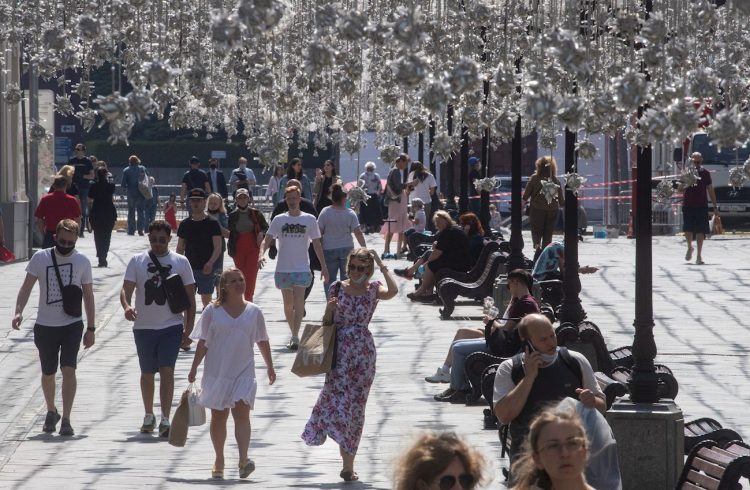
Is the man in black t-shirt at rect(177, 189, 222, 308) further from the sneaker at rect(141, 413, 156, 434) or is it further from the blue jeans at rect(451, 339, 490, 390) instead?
the sneaker at rect(141, 413, 156, 434)

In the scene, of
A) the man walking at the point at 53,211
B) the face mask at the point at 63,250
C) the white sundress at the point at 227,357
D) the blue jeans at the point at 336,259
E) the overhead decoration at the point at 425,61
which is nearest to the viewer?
the overhead decoration at the point at 425,61

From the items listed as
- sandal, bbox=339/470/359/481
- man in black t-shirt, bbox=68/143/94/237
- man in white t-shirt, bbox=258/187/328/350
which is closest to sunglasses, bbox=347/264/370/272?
sandal, bbox=339/470/359/481

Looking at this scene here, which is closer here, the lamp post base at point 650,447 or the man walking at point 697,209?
the lamp post base at point 650,447

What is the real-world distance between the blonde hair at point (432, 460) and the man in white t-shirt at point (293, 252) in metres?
12.7

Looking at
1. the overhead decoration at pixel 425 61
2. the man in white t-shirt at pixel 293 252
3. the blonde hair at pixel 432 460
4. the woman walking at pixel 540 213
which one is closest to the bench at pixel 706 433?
the overhead decoration at pixel 425 61

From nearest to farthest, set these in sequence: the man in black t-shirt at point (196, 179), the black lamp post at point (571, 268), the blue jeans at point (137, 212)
→ the black lamp post at point (571, 268) < the man in black t-shirt at point (196, 179) < the blue jeans at point (137, 212)

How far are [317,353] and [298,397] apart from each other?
9.34 feet

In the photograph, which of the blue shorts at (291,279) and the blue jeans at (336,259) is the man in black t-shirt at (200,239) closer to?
the blue shorts at (291,279)

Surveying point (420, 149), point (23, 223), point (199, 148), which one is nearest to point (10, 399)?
point (23, 223)

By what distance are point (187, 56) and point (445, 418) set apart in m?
3.38

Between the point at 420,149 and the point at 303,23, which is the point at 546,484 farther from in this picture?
the point at 420,149

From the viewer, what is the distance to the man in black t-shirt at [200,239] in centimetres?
1742

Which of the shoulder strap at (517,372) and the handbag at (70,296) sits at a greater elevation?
the handbag at (70,296)

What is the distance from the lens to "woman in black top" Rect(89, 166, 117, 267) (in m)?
28.1
